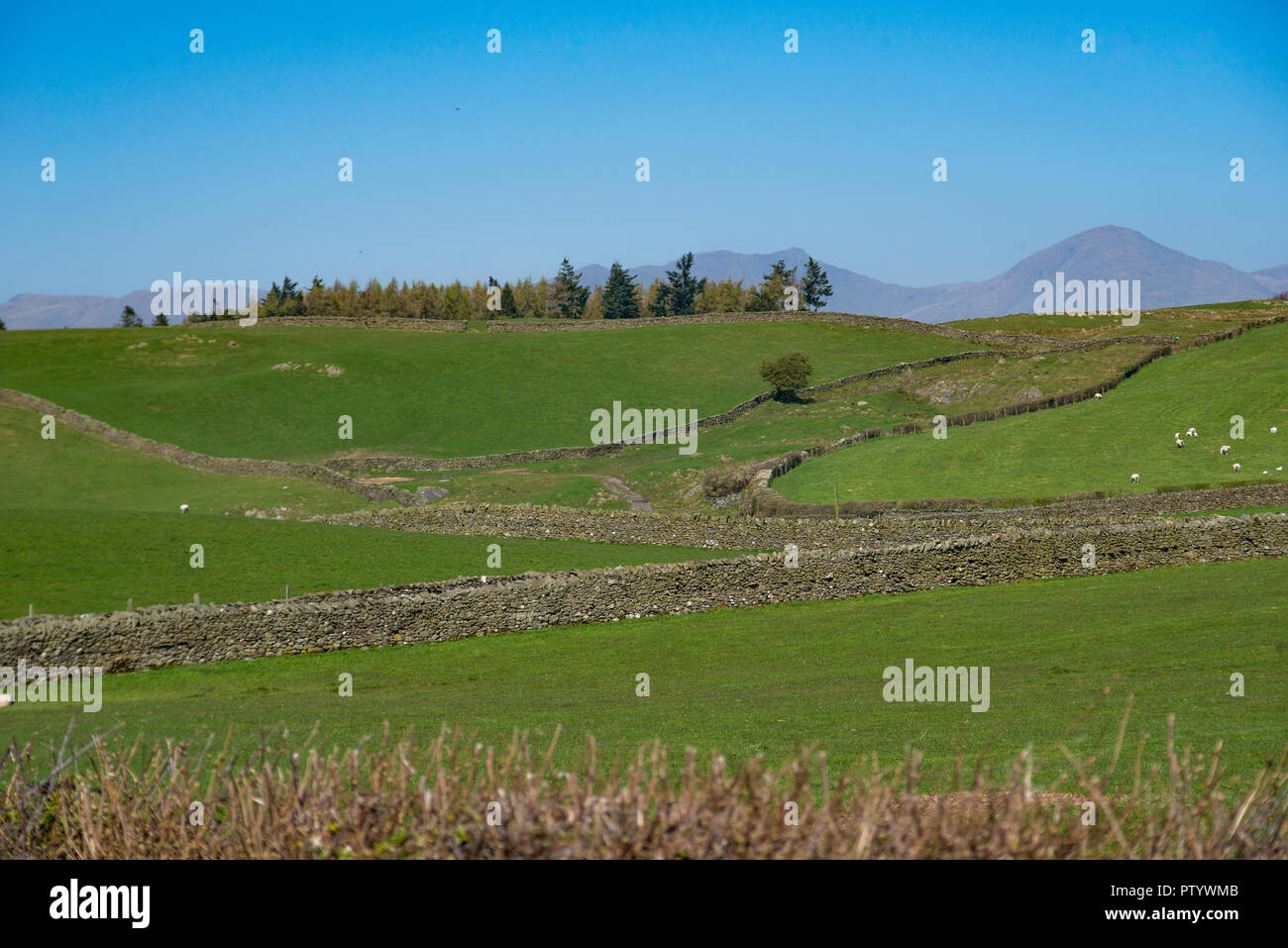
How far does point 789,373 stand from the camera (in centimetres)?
7131

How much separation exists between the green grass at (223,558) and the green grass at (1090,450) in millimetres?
13617

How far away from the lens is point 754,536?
1587 inches

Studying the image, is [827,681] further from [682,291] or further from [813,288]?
[682,291]

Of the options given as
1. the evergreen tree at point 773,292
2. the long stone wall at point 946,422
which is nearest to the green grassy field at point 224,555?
the long stone wall at point 946,422

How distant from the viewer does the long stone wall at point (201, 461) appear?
166 ft

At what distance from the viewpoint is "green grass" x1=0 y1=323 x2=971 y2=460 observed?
227 feet

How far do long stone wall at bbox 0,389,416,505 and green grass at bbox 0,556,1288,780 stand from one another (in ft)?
88.7

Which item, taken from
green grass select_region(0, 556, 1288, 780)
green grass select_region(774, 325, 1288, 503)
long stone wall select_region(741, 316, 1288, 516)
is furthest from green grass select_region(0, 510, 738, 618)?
green grass select_region(774, 325, 1288, 503)

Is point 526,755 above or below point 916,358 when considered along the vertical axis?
below

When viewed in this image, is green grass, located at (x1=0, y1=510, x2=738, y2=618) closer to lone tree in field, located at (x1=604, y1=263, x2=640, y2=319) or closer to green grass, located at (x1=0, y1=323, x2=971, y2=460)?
green grass, located at (x1=0, y1=323, x2=971, y2=460)
